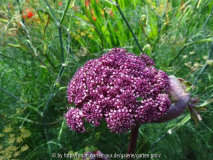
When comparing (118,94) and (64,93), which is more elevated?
(118,94)

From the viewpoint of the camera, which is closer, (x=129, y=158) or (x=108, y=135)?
(x=129, y=158)

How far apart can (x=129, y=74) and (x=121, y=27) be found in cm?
129

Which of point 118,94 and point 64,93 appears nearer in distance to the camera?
point 118,94

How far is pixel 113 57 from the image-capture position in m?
1.12

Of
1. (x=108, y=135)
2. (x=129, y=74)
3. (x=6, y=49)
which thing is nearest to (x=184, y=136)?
(x=108, y=135)

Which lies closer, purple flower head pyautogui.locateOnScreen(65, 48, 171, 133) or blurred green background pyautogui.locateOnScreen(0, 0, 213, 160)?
purple flower head pyautogui.locateOnScreen(65, 48, 171, 133)

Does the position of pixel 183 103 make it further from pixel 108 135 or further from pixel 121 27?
pixel 121 27

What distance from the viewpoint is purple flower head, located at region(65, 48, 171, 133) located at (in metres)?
0.94

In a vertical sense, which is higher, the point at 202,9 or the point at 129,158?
the point at 202,9

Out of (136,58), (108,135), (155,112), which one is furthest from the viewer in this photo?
(108,135)

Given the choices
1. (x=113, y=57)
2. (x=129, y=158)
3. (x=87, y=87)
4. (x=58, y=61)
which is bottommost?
(x=129, y=158)

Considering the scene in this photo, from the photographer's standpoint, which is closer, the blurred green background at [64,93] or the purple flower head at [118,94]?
the purple flower head at [118,94]

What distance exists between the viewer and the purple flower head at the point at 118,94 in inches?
36.9

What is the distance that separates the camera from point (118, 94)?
978mm
